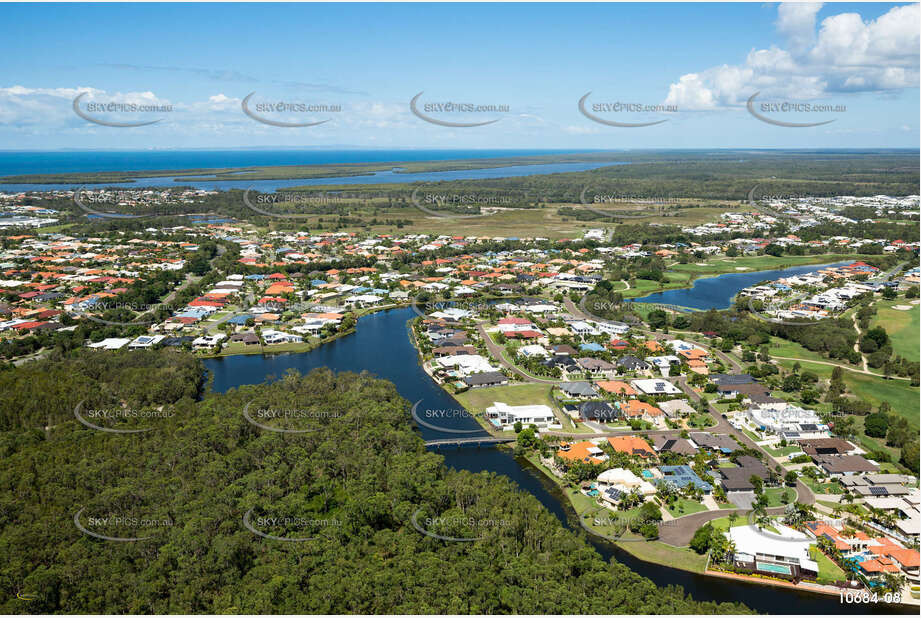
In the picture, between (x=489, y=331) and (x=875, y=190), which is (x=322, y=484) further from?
(x=875, y=190)

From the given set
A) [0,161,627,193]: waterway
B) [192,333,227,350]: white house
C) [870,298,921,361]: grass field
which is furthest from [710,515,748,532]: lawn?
[0,161,627,193]: waterway

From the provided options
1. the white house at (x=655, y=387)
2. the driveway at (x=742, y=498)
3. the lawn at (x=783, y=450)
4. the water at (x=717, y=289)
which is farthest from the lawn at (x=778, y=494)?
the water at (x=717, y=289)

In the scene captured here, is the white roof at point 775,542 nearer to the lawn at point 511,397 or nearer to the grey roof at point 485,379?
the lawn at point 511,397

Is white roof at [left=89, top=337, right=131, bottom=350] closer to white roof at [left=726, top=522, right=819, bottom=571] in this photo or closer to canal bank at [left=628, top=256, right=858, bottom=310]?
white roof at [left=726, top=522, right=819, bottom=571]

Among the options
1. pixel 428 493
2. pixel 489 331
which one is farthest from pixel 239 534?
pixel 489 331

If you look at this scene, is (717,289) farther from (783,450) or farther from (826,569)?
(826,569)

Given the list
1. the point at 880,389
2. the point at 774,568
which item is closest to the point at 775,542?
the point at 774,568
